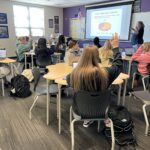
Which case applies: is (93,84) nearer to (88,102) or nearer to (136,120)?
(88,102)

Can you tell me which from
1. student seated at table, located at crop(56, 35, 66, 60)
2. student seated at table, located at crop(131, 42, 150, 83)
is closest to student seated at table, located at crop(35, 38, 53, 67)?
student seated at table, located at crop(56, 35, 66, 60)

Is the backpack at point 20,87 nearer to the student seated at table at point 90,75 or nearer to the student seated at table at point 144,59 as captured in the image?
the student seated at table at point 90,75

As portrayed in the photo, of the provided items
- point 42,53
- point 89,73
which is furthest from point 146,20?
point 89,73

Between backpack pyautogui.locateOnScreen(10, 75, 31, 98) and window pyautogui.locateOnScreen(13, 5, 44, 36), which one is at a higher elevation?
window pyautogui.locateOnScreen(13, 5, 44, 36)

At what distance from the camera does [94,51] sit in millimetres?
1492

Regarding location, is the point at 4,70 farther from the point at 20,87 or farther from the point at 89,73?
the point at 89,73

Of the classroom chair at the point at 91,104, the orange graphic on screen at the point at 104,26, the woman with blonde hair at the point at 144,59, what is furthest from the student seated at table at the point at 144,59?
the orange graphic on screen at the point at 104,26

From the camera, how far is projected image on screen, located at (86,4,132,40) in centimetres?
589

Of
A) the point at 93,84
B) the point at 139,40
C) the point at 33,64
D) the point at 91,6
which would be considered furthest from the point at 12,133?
the point at 91,6

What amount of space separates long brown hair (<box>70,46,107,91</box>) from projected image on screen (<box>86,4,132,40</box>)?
4.94 metres

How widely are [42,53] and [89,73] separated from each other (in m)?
3.12

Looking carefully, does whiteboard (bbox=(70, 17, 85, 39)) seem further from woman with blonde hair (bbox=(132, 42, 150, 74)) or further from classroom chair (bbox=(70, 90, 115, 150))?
classroom chair (bbox=(70, 90, 115, 150))

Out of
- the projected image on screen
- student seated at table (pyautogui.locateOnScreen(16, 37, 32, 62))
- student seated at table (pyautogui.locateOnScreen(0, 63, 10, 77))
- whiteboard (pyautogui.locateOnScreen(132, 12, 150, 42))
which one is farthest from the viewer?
the projected image on screen

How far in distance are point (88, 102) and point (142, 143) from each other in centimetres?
102
